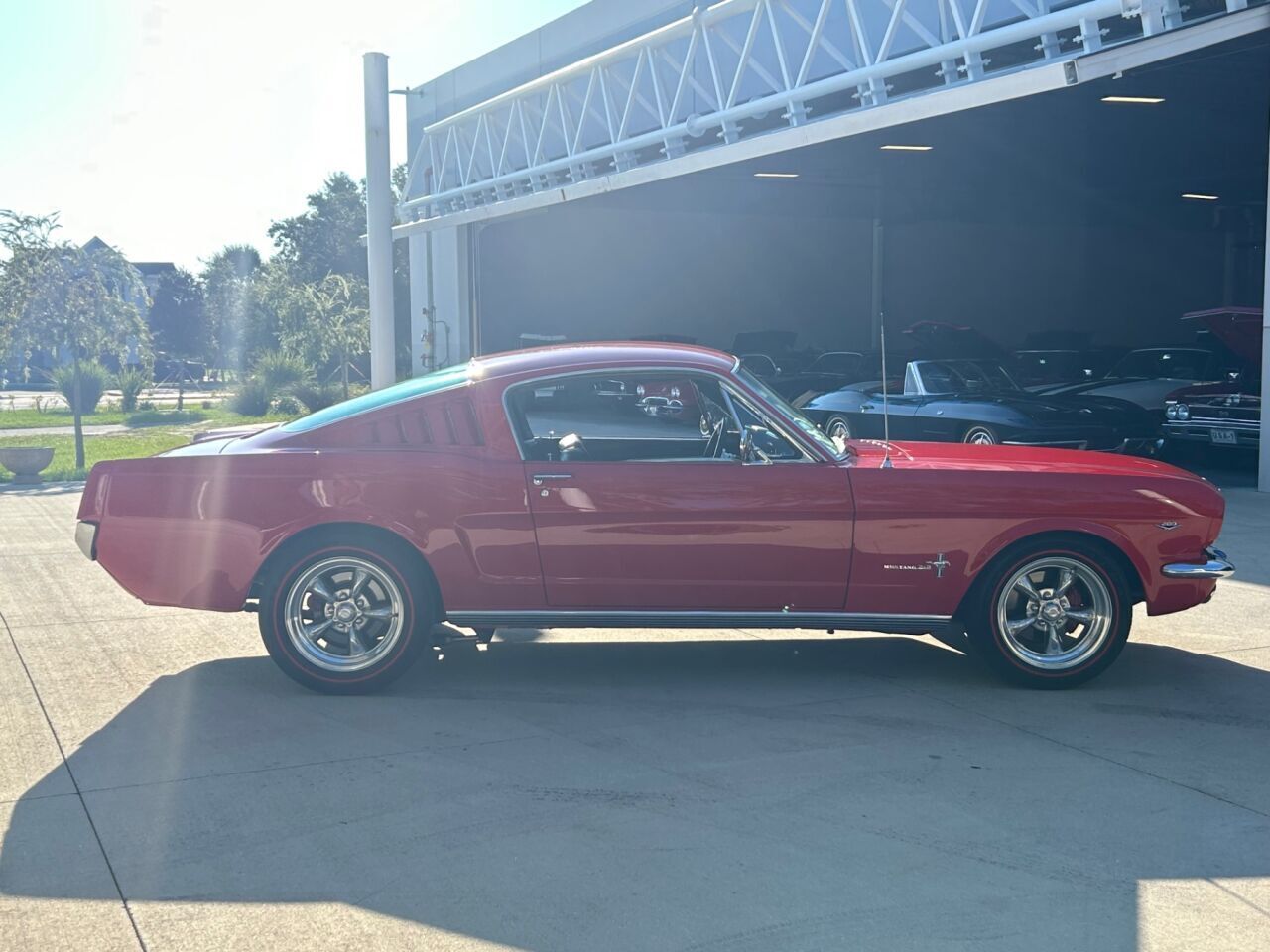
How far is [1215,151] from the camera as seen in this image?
26812 millimetres

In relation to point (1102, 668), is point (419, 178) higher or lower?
higher

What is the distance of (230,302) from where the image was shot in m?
67.8

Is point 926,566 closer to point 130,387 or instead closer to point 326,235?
point 130,387

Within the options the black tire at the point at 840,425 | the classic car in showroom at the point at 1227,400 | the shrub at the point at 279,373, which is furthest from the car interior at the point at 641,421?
the shrub at the point at 279,373

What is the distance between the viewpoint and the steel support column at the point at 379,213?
23234mm

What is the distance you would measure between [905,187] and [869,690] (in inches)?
1076

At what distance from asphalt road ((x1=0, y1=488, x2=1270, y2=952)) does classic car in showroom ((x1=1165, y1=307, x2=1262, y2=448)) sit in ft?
28.4

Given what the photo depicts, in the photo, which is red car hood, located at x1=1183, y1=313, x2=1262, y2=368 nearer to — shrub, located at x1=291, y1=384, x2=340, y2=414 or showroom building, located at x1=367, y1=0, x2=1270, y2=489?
showroom building, located at x1=367, y1=0, x2=1270, y2=489

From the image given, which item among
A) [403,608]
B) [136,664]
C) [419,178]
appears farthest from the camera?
[419,178]

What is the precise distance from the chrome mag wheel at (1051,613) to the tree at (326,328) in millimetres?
29520

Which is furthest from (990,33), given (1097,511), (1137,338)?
(1137,338)

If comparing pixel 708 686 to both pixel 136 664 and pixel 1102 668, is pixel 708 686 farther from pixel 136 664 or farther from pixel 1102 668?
pixel 136 664

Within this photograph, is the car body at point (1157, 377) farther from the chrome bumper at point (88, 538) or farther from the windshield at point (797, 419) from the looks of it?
the chrome bumper at point (88, 538)

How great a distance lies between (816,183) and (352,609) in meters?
28.6
